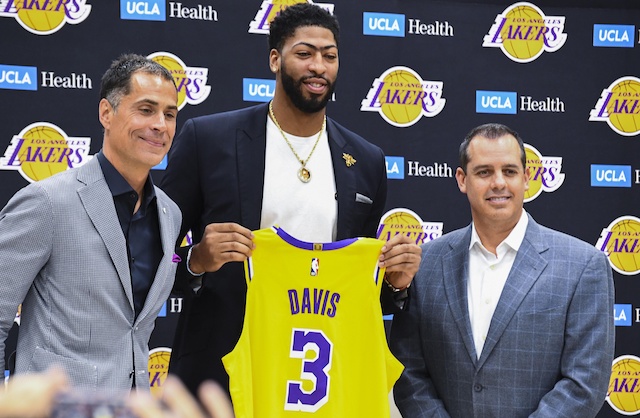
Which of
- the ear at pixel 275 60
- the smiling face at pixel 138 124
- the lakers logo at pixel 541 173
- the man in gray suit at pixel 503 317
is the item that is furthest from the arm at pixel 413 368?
the lakers logo at pixel 541 173

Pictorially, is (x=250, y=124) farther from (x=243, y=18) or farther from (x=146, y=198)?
(x=243, y=18)

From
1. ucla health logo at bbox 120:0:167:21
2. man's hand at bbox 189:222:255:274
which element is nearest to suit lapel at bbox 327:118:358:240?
man's hand at bbox 189:222:255:274

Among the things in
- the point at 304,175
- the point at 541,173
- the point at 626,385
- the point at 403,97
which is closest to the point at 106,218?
the point at 304,175

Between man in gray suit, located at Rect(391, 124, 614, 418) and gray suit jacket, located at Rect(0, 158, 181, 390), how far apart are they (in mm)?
1086

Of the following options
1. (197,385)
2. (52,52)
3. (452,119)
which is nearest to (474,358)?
(197,385)

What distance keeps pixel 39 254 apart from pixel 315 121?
1219 millimetres

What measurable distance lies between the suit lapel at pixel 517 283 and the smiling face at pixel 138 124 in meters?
1.30

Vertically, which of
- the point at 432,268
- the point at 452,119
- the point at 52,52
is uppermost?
the point at 52,52

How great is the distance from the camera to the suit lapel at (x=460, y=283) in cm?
257

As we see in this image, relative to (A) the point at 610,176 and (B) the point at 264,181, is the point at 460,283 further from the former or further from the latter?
(A) the point at 610,176

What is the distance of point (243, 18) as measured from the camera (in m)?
4.24

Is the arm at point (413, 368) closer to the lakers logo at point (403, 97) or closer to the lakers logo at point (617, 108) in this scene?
the lakers logo at point (403, 97)

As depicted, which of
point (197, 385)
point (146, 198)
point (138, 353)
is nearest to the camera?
point (138, 353)

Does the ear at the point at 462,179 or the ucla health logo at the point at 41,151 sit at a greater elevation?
the ucla health logo at the point at 41,151
